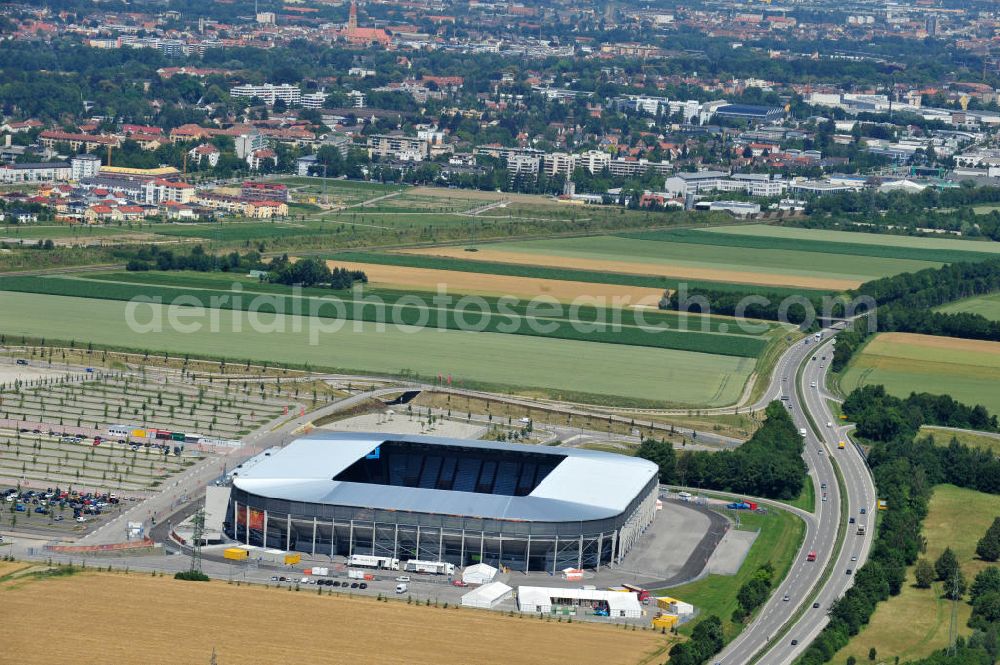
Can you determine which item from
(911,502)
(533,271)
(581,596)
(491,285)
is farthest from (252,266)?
(581,596)

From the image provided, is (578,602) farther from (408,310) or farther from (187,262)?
(187,262)

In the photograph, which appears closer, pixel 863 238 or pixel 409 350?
pixel 409 350

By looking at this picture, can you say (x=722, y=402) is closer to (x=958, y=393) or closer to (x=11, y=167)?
(x=958, y=393)

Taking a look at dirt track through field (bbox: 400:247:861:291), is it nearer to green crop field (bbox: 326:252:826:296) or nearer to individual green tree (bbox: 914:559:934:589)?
green crop field (bbox: 326:252:826:296)

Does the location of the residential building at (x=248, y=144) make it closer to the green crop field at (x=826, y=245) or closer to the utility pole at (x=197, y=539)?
the green crop field at (x=826, y=245)

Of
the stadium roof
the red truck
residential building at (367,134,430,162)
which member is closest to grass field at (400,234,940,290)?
residential building at (367,134,430,162)

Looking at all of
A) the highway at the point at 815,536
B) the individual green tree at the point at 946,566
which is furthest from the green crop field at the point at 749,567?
the individual green tree at the point at 946,566
